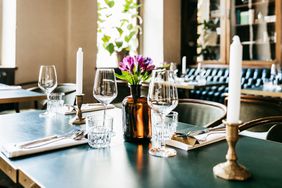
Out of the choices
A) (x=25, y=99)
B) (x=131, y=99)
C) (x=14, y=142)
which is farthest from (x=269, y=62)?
(x=14, y=142)

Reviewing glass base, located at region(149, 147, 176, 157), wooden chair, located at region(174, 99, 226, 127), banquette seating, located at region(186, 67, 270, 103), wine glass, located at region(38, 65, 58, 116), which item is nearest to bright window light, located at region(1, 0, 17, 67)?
banquette seating, located at region(186, 67, 270, 103)

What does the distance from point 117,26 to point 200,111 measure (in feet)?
12.4

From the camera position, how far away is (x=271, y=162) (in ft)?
3.31

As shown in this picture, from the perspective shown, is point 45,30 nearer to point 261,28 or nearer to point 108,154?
point 261,28

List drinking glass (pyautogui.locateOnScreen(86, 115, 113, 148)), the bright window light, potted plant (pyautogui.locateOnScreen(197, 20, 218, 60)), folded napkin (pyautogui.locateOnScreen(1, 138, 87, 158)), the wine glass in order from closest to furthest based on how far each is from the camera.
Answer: folded napkin (pyautogui.locateOnScreen(1, 138, 87, 158)) < drinking glass (pyautogui.locateOnScreen(86, 115, 113, 148)) < the wine glass < the bright window light < potted plant (pyautogui.locateOnScreen(197, 20, 218, 60))

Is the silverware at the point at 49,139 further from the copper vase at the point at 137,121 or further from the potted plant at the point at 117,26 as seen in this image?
the potted plant at the point at 117,26

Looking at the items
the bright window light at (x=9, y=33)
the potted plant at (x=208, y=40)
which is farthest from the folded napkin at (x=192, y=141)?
the potted plant at (x=208, y=40)

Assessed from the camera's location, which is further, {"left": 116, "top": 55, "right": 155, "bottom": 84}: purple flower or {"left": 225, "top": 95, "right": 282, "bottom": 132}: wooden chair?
{"left": 225, "top": 95, "right": 282, "bottom": 132}: wooden chair

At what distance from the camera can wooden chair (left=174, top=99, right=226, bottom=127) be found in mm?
1943

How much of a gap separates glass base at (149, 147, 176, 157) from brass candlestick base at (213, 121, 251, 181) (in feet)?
0.59

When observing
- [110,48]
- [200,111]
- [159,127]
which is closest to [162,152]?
→ [159,127]

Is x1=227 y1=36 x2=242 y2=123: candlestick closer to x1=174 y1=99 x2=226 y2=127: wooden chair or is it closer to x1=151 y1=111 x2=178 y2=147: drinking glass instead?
x1=151 y1=111 x2=178 y2=147: drinking glass

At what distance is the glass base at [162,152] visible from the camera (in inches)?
42.0

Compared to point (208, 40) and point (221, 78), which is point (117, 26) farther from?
point (221, 78)
